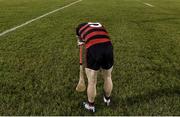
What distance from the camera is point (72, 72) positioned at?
465cm

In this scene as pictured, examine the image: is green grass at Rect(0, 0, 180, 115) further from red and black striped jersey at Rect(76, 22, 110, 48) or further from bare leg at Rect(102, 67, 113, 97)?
red and black striped jersey at Rect(76, 22, 110, 48)

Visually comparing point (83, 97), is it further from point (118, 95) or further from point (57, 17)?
point (57, 17)

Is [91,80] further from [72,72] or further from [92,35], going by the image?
[72,72]

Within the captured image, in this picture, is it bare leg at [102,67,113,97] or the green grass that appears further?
the green grass

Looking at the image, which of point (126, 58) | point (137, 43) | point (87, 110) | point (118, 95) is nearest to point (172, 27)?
point (137, 43)

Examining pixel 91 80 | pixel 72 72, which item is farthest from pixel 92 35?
pixel 72 72

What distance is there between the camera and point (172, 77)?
4488 mm

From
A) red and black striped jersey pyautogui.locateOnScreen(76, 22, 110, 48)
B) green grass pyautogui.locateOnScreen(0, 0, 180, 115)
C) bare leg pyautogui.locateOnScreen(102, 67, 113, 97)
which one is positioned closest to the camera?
red and black striped jersey pyautogui.locateOnScreen(76, 22, 110, 48)

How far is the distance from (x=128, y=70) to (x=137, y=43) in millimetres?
2052

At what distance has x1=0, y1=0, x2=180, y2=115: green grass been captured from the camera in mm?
3506

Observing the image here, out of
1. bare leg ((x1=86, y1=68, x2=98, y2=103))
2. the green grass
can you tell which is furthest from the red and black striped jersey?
the green grass

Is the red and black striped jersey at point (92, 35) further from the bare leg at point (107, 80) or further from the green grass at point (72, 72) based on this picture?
the green grass at point (72, 72)

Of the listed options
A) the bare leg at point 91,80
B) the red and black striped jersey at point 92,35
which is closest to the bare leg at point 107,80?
the bare leg at point 91,80

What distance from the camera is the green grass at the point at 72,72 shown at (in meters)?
3.51
